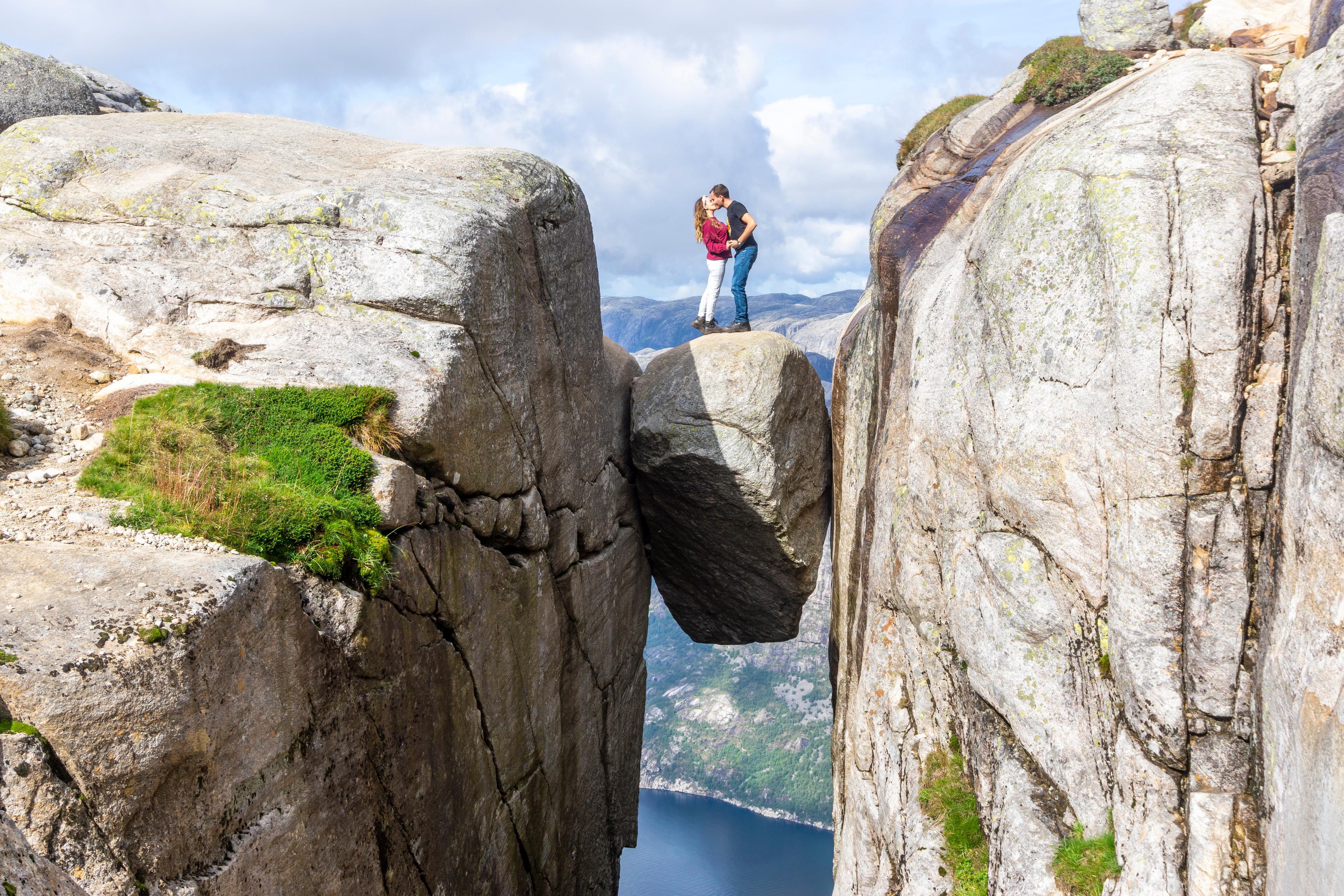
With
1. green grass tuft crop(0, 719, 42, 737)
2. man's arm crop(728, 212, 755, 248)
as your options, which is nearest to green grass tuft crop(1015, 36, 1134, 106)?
man's arm crop(728, 212, 755, 248)

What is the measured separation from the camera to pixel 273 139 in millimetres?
14117

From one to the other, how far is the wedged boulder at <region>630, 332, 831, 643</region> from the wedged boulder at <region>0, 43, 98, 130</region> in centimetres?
1300

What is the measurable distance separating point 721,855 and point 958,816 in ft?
296

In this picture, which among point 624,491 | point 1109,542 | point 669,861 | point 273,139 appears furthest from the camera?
point 669,861

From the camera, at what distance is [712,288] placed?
66.8 feet

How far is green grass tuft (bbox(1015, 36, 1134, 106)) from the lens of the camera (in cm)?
1574

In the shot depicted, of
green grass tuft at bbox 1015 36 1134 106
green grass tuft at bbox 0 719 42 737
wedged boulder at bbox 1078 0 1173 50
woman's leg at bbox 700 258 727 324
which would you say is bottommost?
green grass tuft at bbox 0 719 42 737

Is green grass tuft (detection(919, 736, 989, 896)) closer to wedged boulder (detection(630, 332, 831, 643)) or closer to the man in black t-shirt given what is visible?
wedged boulder (detection(630, 332, 831, 643))

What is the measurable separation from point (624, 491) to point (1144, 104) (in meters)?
11.6

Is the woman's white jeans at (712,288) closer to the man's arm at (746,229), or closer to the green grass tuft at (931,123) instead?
the man's arm at (746,229)

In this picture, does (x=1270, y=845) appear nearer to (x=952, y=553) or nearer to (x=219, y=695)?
(x=952, y=553)

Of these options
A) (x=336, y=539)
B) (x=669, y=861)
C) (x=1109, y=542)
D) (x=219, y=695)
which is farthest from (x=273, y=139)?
(x=669, y=861)

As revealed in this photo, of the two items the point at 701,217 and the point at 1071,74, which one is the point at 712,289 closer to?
the point at 701,217

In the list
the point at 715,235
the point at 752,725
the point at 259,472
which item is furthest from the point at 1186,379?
the point at 752,725
